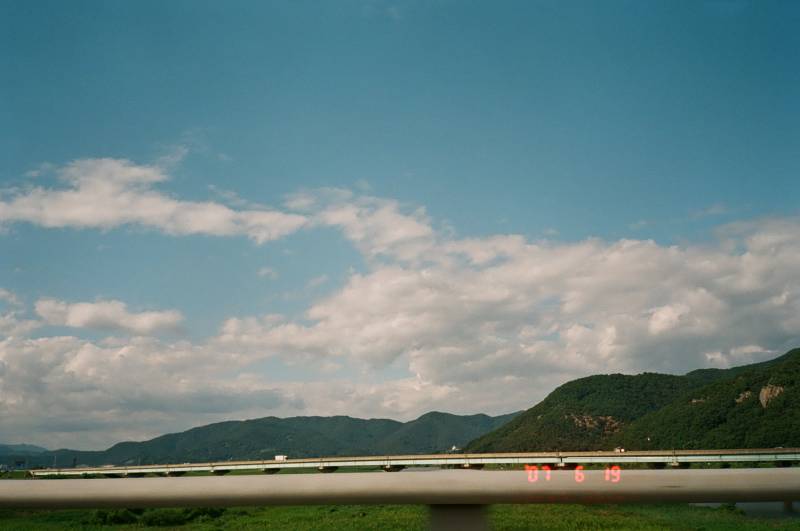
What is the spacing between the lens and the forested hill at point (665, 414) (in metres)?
101

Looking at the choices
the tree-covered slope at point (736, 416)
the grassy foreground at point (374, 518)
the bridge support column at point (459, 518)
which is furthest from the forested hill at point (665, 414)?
the bridge support column at point (459, 518)

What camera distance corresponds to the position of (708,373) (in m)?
180

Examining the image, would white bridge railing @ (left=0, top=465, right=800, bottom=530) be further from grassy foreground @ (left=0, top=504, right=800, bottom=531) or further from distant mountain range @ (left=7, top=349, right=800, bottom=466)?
distant mountain range @ (left=7, top=349, right=800, bottom=466)

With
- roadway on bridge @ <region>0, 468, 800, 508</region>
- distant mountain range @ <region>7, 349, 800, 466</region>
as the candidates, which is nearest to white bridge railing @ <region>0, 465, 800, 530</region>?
roadway on bridge @ <region>0, 468, 800, 508</region>

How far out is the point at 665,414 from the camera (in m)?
133

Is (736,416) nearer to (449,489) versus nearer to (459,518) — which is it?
(459,518)

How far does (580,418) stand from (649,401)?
21569mm

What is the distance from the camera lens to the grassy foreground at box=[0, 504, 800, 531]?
8.68ft

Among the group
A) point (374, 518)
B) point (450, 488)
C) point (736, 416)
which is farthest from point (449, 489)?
point (736, 416)

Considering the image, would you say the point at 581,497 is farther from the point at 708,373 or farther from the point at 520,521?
the point at 708,373

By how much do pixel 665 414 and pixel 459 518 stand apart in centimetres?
14446

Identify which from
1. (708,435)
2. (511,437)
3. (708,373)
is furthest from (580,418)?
(708,435)

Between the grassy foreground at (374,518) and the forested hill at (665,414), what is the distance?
98857 mm

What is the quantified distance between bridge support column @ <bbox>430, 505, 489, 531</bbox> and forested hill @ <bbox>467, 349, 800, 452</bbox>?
3906 inches
